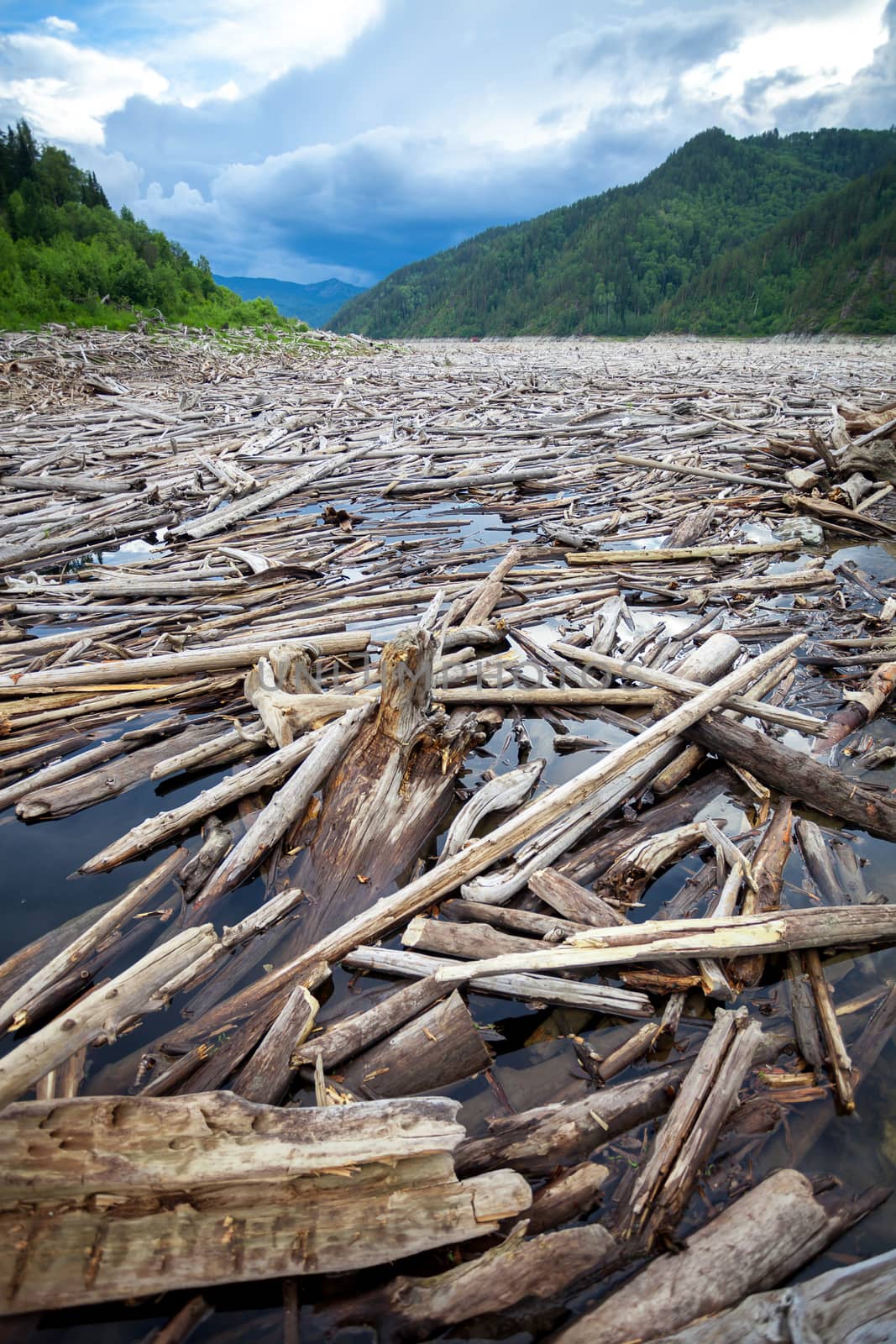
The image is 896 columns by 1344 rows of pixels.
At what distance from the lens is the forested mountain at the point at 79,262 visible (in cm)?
3325

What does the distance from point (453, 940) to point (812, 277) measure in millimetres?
146349

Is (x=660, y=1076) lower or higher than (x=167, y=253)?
lower

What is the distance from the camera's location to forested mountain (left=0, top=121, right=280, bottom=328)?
109 ft

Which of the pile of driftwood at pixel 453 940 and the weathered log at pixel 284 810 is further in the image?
the weathered log at pixel 284 810

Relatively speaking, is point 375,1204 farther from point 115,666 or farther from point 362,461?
point 362,461

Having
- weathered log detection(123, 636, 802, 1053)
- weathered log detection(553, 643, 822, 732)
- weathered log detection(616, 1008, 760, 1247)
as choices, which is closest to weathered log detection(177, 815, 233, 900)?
weathered log detection(123, 636, 802, 1053)

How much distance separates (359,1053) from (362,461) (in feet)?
40.9

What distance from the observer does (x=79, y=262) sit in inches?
1437

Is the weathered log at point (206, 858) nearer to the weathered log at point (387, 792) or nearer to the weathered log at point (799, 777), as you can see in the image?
the weathered log at point (387, 792)

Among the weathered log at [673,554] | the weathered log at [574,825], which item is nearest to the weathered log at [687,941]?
the weathered log at [574,825]

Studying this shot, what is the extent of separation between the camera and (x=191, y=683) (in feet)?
17.9

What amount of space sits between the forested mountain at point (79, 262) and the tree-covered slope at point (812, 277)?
8267cm

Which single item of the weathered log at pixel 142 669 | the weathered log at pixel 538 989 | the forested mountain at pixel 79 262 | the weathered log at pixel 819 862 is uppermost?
the forested mountain at pixel 79 262

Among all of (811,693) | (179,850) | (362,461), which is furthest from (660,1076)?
(362,461)
